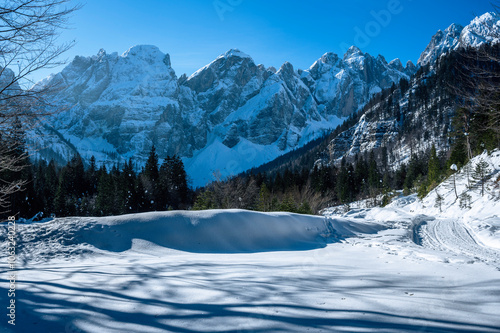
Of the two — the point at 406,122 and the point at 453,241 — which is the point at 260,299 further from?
the point at 406,122

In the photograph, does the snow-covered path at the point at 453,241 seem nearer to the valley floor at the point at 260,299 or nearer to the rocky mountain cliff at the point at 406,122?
the valley floor at the point at 260,299

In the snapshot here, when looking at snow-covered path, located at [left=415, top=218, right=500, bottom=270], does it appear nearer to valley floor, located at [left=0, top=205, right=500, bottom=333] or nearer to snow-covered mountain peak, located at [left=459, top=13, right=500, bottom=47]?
valley floor, located at [left=0, top=205, right=500, bottom=333]

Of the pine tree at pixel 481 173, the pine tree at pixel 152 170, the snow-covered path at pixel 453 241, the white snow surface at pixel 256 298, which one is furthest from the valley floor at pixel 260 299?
the pine tree at pixel 152 170

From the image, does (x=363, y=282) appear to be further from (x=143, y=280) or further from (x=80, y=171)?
(x=80, y=171)

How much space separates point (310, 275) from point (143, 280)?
8.28 ft

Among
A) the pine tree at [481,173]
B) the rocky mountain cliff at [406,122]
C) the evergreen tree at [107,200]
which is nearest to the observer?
the pine tree at [481,173]

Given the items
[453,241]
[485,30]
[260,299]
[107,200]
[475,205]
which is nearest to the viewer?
[260,299]

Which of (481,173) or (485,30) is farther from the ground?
(485,30)

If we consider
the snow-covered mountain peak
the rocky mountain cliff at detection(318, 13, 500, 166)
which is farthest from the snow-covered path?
the rocky mountain cliff at detection(318, 13, 500, 166)

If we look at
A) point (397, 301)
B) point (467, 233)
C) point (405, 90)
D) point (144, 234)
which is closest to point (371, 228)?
point (467, 233)

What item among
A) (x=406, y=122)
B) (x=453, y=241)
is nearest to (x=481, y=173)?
(x=453, y=241)

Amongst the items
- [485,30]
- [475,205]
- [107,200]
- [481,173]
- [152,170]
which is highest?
[152,170]

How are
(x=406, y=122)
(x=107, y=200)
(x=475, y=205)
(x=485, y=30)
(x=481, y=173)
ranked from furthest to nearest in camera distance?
(x=406, y=122), (x=107, y=200), (x=481, y=173), (x=475, y=205), (x=485, y=30)

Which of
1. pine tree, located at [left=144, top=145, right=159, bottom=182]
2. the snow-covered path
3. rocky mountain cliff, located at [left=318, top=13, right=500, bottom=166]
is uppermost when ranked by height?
rocky mountain cliff, located at [left=318, top=13, right=500, bottom=166]
